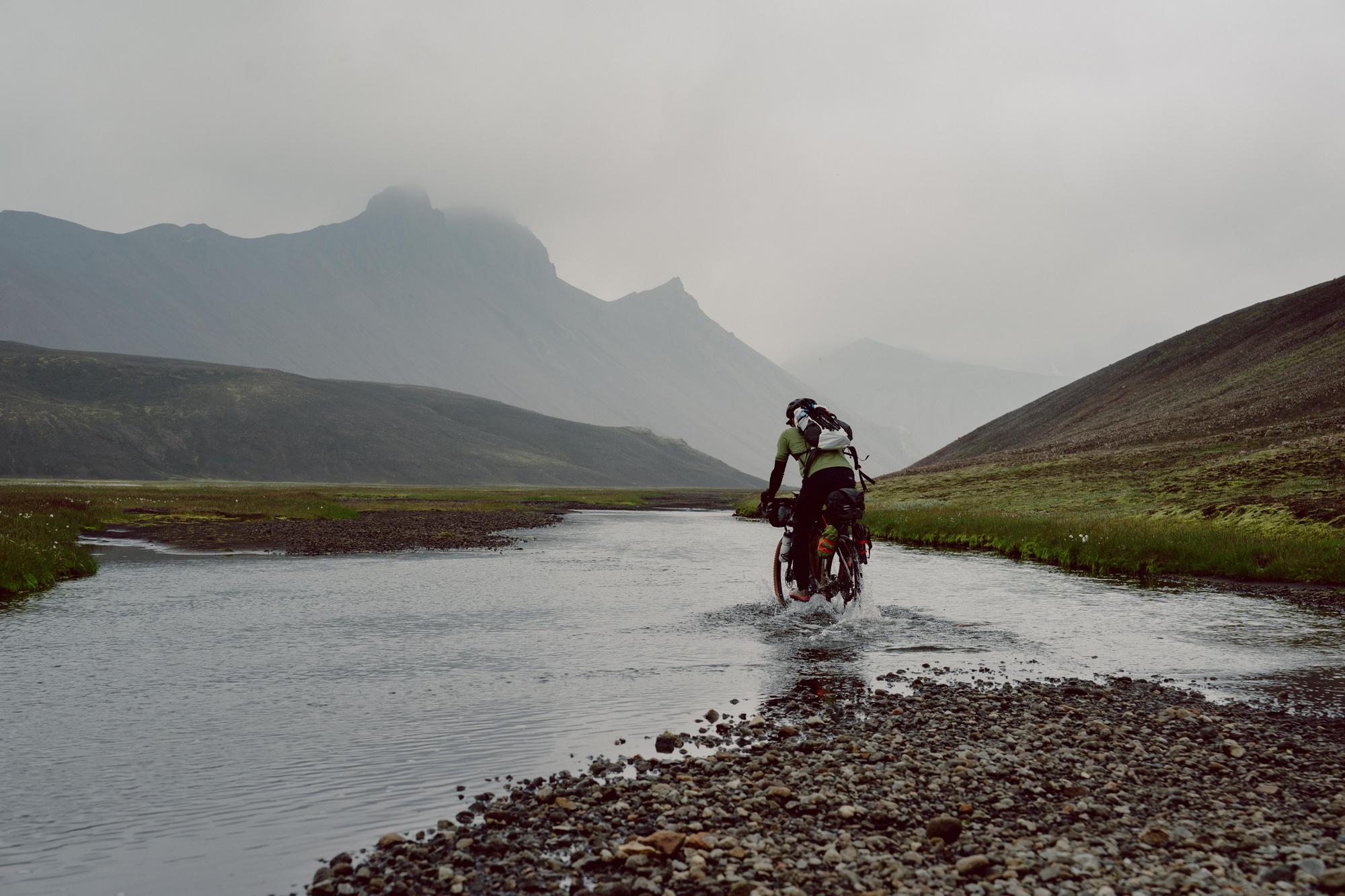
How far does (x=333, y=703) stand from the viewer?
1188 centimetres

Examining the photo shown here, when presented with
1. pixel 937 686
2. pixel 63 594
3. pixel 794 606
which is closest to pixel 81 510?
pixel 63 594

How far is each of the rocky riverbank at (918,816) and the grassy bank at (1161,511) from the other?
20327mm

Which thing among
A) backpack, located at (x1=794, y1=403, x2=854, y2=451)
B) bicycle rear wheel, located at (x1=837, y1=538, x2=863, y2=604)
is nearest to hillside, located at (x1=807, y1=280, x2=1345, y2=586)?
bicycle rear wheel, located at (x1=837, y1=538, x2=863, y2=604)

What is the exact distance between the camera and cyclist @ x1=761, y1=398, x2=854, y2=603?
18.4m

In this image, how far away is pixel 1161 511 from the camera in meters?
41.6

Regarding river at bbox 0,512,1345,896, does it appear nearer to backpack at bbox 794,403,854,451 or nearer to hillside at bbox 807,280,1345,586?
backpack at bbox 794,403,854,451

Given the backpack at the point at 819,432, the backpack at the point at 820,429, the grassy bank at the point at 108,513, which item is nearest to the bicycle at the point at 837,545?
the backpack at the point at 819,432

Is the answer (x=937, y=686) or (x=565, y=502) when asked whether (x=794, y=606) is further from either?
(x=565, y=502)

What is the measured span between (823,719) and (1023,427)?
12429 cm

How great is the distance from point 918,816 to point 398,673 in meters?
8.95

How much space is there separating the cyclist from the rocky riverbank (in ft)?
25.9

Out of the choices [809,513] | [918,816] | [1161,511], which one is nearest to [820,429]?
[809,513]

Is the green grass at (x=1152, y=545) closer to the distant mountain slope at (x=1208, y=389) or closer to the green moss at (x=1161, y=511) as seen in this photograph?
the green moss at (x=1161, y=511)

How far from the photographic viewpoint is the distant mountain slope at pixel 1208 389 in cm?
7369
